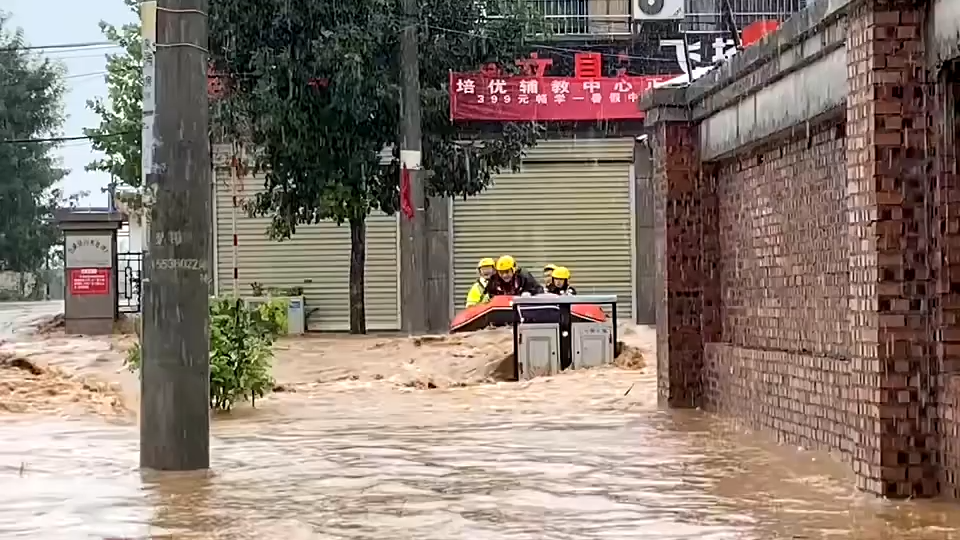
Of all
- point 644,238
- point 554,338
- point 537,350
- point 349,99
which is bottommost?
point 537,350

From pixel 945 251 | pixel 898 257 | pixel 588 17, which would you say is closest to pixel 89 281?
pixel 588 17

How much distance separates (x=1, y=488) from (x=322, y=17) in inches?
638

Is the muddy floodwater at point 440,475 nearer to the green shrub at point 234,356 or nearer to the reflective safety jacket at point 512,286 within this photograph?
the green shrub at point 234,356

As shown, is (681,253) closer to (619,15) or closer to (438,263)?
(438,263)

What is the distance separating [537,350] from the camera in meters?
17.8

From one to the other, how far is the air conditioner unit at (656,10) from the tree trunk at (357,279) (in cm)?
644

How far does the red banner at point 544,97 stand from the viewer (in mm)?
24984

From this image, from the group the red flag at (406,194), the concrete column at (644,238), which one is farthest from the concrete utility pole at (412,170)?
the concrete column at (644,238)

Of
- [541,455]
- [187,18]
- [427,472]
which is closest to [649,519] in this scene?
[427,472]

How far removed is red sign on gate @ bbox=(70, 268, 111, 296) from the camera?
25.9m

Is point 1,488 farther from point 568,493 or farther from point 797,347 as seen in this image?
point 797,347

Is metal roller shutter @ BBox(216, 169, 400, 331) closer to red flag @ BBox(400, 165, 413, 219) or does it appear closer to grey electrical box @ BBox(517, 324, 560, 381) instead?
red flag @ BBox(400, 165, 413, 219)

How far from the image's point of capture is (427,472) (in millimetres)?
9078

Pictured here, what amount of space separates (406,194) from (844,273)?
1422cm
